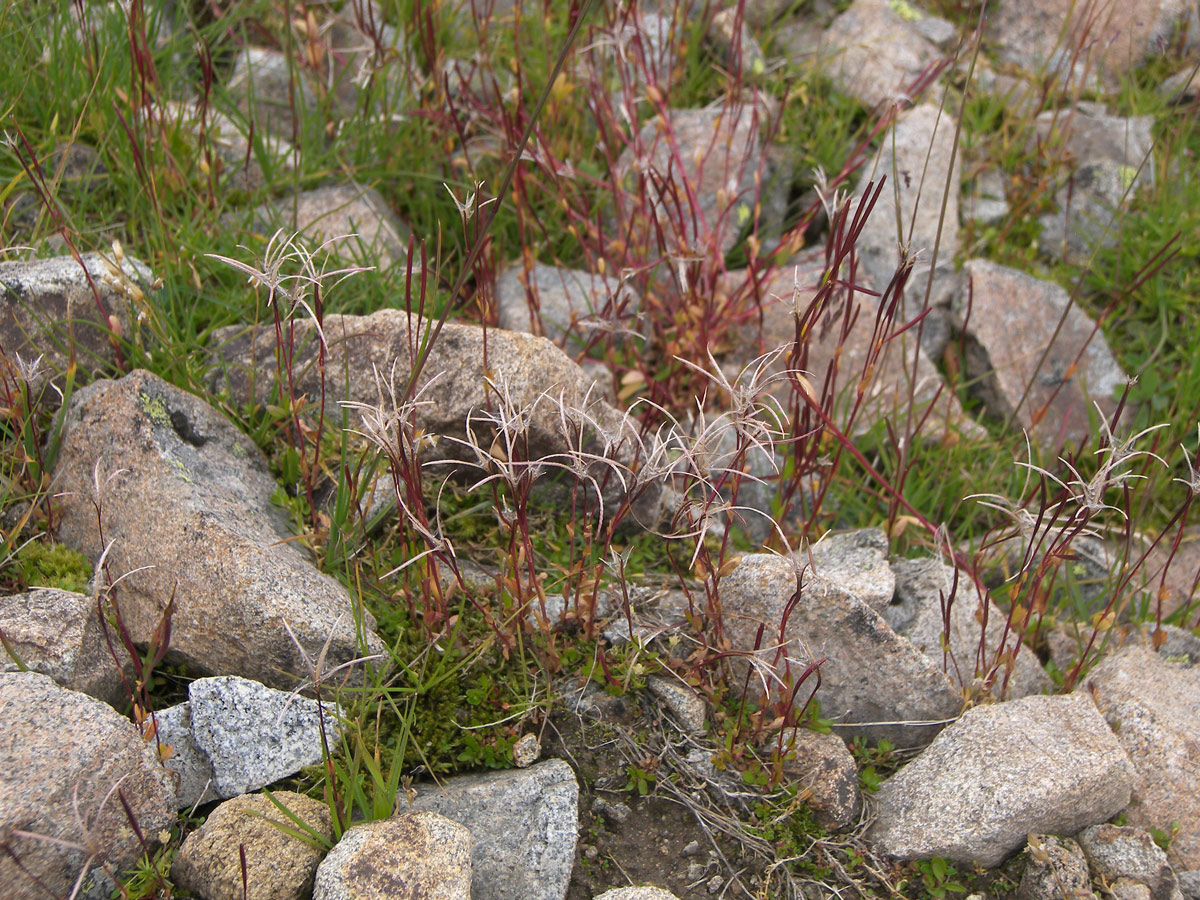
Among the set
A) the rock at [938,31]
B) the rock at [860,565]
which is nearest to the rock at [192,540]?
the rock at [860,565]

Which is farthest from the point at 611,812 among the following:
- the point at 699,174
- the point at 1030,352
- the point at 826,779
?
the point at 1030,352

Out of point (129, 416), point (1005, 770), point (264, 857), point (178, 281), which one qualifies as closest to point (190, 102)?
point (178, 281)

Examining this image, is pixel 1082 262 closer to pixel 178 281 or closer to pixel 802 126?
pixel 802 126

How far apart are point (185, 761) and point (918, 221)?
336cm

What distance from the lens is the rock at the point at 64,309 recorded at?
232 cm

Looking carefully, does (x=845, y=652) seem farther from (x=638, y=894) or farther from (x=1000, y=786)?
(x=638, y=894)

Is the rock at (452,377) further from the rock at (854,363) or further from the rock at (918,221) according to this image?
the rock at (918,221)

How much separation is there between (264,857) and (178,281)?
5.93 feet

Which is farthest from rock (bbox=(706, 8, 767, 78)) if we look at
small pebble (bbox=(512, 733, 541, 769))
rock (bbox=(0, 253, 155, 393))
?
small pebble (bbox=(512, 733, 541, 769))

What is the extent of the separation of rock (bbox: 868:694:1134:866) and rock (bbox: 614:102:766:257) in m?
1.77

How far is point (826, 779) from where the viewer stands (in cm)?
202

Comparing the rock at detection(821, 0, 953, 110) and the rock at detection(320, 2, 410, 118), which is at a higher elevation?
the rock at detection(821, 0, 953, 110)

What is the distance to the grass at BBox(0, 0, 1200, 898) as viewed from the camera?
2.01 meters

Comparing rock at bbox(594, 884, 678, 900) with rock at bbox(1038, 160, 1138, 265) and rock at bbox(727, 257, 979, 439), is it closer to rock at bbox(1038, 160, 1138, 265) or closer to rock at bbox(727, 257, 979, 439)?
rock at bbox(727, 257, 979, 439)
